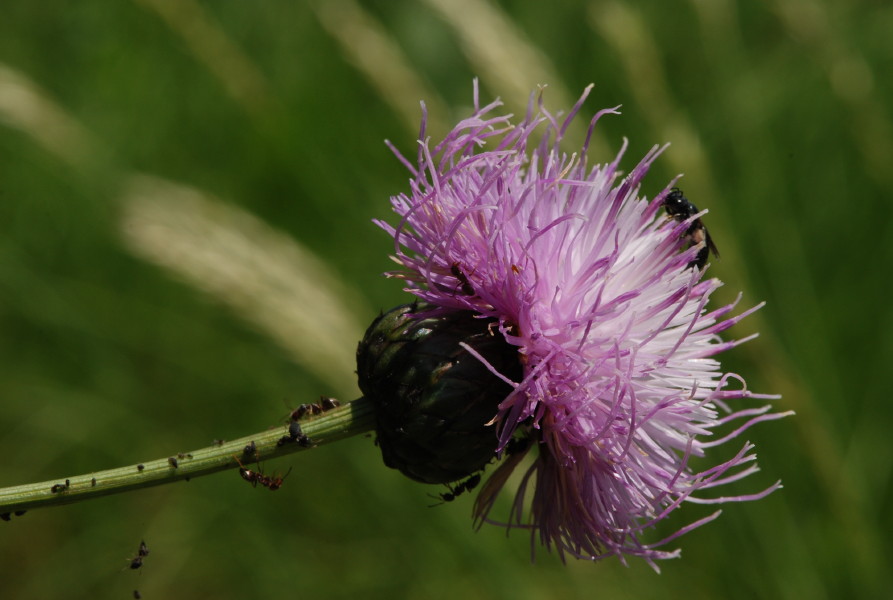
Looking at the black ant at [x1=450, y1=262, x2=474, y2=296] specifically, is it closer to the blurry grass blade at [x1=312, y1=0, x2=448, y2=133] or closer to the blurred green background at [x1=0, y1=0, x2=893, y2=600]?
the blurred green background at [x1=0, y1=0, x2=893, y2=600]

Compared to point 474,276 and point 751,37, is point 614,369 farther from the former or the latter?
point 751,37

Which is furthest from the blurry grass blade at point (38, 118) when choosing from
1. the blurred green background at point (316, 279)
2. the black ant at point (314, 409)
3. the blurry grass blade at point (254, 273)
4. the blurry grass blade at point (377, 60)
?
the black ant at point (314, 409)

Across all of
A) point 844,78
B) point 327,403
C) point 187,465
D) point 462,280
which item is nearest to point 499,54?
point 844,78

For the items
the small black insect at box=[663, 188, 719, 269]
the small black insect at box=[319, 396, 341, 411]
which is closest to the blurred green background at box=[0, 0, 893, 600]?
the small black insect at box=[319, 396, 341, 411]

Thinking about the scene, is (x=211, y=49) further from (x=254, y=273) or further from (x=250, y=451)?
(x=250, y=451)

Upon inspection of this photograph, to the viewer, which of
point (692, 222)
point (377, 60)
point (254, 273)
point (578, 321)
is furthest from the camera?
point (377, 60)

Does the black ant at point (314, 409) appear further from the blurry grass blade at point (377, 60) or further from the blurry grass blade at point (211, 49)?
the blurry grass blade at point (211, 49)

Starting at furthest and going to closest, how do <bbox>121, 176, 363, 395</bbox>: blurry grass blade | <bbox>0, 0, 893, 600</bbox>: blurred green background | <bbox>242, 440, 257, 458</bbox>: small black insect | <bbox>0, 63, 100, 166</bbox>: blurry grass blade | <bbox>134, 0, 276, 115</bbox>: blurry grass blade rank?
<bbox>134, 0, 276, 115</bbox>: blurry grass blade, <bbox>0, 0, 893, 600</bbox>: blurred green background, <bbox>0, 63, 100, 166</bbox>: blurry grass blade, <bbox>121, 176, 363, 395</bbox>: blurry grass blade, <bbox>242, 440, 257, 458</bbox>: small black insect
